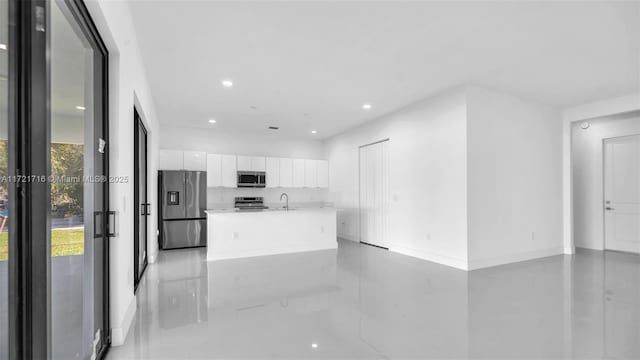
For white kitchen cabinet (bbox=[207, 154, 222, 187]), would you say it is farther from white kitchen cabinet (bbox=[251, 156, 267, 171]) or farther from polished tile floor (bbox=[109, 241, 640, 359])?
polished tile floor (bbox=[109, 241, 640, 359])

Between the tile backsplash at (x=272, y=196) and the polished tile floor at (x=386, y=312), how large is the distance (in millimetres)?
3149

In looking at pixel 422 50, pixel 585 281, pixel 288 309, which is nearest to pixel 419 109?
pixel 422 50

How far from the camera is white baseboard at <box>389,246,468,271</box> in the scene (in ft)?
15.8

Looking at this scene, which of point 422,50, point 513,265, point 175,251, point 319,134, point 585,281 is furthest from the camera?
point 319,134

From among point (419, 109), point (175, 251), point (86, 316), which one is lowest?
point (175, 251)

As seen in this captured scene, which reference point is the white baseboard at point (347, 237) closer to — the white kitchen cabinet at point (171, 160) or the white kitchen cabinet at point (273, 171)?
the white kitchen cabinet at point (273, 171)

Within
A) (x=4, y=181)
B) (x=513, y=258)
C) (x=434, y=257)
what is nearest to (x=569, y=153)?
(x=513, y=258)

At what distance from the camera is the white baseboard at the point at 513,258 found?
4.83 meters

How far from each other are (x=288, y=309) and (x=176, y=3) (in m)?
3.06

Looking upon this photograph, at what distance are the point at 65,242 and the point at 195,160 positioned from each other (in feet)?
19.5

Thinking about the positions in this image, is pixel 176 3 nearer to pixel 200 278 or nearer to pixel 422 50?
pixel 422 50

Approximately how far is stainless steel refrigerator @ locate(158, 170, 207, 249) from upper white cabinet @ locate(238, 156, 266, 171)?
1.03 meters

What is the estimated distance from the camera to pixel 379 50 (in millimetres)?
3635

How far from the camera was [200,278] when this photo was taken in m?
4.37
